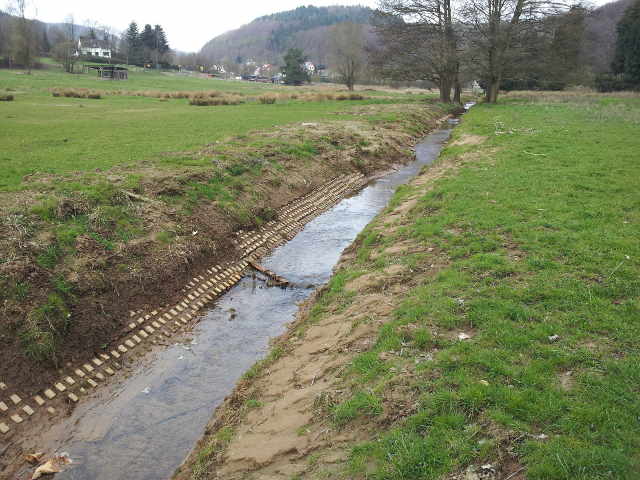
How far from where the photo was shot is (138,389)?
8047 mm

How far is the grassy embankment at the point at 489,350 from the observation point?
482 centimetres

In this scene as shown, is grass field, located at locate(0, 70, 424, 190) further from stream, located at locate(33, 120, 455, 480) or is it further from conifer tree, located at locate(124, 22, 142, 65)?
conifer tree, located at locate(124, 22, 142, 65)

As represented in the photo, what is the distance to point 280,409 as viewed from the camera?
6.55 meters

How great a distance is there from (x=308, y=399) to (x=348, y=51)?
70093mm

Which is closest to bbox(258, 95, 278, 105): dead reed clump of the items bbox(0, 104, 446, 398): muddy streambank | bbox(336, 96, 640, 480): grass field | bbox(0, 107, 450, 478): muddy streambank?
bbox(0, 104, 446, 398): muddy streambank

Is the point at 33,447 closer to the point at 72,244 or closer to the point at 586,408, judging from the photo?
the point at 72,244

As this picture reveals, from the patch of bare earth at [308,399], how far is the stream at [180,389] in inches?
19.1

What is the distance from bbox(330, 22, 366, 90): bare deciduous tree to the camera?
227 ft

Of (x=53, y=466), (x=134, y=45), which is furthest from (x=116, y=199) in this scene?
(x=134, y=45)

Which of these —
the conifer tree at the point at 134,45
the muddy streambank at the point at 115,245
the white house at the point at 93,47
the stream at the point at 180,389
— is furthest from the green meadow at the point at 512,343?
the white house at the point at 93,47

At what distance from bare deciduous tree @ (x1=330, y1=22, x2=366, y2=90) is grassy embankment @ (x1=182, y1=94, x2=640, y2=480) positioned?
6263cm

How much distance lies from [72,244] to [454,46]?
44335mm

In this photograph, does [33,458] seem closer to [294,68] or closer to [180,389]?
[180,389]

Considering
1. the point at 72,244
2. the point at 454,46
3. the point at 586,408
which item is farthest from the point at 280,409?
the point at 454,46
